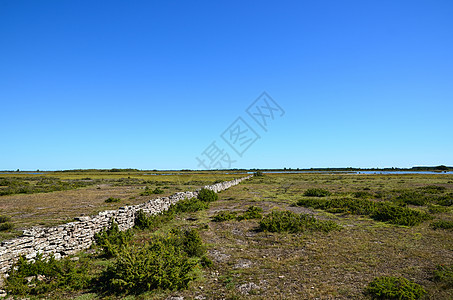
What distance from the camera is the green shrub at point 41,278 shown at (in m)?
7.02

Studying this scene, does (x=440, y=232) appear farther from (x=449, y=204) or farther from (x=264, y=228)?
(x=449, y=204)

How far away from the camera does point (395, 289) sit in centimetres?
674

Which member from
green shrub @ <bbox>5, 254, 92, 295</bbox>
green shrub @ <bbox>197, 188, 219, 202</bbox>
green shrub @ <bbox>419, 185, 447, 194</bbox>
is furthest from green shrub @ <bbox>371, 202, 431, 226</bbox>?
green shrub @ <bbox>419, 185, 447, 194</bbox>

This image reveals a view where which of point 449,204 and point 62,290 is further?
point 449,204

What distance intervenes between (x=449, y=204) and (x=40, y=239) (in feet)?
96.7

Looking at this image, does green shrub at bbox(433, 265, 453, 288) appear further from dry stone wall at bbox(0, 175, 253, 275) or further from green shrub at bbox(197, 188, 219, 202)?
green shrub at bbox(197, 188, 219, 202)

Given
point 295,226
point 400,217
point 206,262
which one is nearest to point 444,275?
point 295,226

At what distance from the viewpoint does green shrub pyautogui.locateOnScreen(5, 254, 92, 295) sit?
7.02 m

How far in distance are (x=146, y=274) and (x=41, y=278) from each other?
3.52m

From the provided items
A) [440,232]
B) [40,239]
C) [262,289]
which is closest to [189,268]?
[262,289]

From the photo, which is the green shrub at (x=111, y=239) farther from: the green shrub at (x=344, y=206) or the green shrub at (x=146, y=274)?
the green shrub at (x=344, y=206)

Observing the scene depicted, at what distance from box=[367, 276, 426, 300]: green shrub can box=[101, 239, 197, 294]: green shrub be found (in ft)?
18.1

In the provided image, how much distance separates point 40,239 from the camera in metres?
8.91

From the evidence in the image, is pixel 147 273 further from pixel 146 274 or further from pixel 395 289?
pixel 395 289
